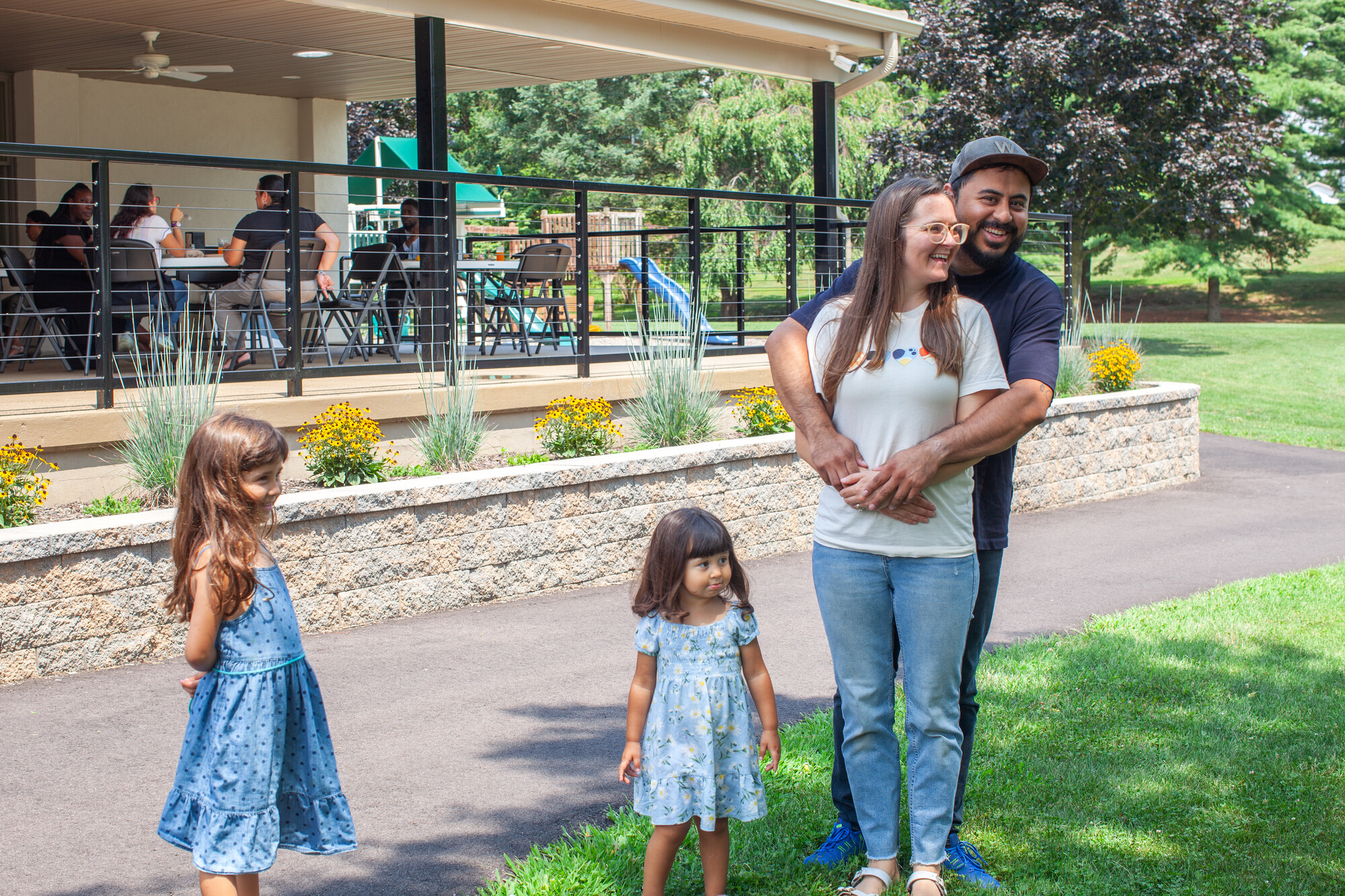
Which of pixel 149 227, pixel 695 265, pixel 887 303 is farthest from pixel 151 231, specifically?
pixel 887 303

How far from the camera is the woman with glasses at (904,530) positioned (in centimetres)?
298

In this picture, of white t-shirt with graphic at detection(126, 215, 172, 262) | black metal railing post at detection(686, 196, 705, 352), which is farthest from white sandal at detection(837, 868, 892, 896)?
white t-shirt with graphic at detection(126, 215, 172, 262)

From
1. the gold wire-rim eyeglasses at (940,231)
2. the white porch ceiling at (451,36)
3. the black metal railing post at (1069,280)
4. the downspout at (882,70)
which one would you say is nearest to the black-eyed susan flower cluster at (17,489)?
the white porch ceiling at (451,36)

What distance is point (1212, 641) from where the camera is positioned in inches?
224

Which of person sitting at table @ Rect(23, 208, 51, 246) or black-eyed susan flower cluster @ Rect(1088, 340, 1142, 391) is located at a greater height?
person sitting at table @ Rect(23, 208, 51, 246)

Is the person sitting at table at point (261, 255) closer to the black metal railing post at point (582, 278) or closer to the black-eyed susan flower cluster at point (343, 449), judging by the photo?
the black metal railing post at point (582, 278)

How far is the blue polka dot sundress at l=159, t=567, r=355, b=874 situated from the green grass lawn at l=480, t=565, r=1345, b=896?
2.43ft

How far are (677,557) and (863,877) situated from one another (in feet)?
3.30

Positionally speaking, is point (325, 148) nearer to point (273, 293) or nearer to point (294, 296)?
point (273, 293)

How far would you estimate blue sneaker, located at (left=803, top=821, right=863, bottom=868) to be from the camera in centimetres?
343

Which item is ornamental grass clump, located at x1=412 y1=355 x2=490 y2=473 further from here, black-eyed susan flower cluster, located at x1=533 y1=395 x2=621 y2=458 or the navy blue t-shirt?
the navy blue t-shirt

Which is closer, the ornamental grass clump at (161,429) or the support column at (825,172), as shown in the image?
the ornamental grass clump at (161,429)

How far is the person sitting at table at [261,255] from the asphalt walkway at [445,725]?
3426mm

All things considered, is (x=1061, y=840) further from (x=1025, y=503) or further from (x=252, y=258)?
(x=252, y=258)
